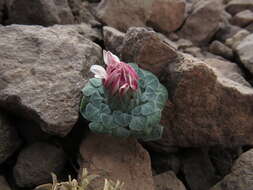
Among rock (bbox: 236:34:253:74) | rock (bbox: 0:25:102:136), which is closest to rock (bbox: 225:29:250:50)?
rock (bbox: 236:34:253:74)

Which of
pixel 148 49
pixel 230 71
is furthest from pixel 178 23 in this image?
pixel 148 49

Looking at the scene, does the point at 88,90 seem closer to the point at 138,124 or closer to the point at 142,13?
the point at 138,124

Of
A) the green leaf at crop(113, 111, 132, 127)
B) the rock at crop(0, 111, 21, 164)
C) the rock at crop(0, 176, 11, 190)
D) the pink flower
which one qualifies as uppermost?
the pink flower

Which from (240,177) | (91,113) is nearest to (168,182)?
(240,177)

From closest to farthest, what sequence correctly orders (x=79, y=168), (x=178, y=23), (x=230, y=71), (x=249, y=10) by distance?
1. (x=79, y=168)
2. (x=230, y=71)
3. (x=178, y=23)
4. (x=249, y=10)

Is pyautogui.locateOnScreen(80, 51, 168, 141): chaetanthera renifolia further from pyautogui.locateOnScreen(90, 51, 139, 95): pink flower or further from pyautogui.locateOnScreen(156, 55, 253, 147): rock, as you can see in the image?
pyautogui.locateOnScreen(156, 55, 253, 147): rock

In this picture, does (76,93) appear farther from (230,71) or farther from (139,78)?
(230,71)
